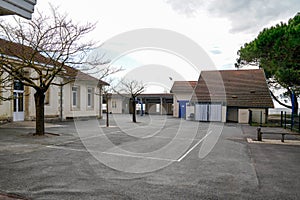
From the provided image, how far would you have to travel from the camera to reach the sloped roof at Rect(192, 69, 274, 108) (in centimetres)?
2494

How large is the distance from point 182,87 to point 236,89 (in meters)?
8.93

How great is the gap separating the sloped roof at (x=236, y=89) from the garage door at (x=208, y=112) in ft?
2.52

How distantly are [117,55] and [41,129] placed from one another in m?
6.36

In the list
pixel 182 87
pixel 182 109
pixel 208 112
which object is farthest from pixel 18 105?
pixel 182 87

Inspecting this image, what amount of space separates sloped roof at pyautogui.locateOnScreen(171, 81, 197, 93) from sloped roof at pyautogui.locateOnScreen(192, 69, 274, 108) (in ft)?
12.0

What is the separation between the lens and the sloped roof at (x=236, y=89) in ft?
81.8

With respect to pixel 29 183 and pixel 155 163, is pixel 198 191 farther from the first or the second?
pixel 29 183

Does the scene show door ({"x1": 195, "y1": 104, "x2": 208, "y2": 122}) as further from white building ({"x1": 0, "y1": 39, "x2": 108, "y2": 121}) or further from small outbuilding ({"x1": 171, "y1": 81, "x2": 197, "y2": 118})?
white building ({"x1": 0, "y1": 39, "x2": 108, "y2": 121})

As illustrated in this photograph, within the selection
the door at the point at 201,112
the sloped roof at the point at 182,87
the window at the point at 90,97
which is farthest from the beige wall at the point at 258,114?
the window at the point at 90,97

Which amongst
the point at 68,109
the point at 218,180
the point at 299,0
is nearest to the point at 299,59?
the point at 299,0

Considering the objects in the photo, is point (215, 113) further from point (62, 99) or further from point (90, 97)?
point (62, 99)

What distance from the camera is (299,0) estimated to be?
11.8 meters

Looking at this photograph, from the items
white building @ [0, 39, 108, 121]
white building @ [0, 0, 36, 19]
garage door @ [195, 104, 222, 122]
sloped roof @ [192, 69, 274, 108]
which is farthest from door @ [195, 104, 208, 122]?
white building @ [0, 0, 36, 19]

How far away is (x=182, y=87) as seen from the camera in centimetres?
3441
